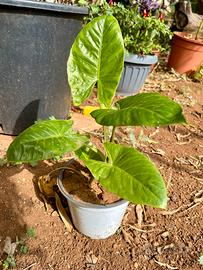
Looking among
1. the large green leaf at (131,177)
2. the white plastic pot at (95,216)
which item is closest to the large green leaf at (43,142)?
the large green leaf at (131,177)

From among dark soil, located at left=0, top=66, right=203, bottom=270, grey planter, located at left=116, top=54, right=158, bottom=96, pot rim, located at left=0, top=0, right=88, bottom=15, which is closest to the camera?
dark soil, located at left=0, top=66, right=203, bottom=270

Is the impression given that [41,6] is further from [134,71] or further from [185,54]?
[185,54]

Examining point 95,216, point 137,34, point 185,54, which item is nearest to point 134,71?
point 137,34

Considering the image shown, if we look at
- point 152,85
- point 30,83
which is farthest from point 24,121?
point 152,85

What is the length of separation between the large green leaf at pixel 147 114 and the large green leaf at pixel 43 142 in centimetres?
13

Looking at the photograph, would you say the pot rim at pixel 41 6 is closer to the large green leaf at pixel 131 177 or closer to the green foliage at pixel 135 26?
the green foliage at pixel 135 26

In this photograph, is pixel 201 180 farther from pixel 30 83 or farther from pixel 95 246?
pixel 30 83

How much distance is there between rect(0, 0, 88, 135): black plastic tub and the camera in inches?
58.6

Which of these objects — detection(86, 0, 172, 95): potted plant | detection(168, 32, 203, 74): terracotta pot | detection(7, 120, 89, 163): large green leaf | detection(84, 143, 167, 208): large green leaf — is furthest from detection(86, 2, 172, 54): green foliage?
detection(84, 143, 167, 208): large green leaf

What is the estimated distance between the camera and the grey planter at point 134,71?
2.38 metres

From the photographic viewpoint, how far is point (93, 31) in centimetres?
109

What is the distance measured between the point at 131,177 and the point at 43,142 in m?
0.30

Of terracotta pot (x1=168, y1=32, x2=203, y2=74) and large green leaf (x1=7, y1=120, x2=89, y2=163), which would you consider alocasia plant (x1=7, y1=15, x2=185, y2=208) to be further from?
terracotta pot (x1=168, y1=32, x2=203, y2=74)

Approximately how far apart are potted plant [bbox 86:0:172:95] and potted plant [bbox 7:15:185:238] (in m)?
1.24
